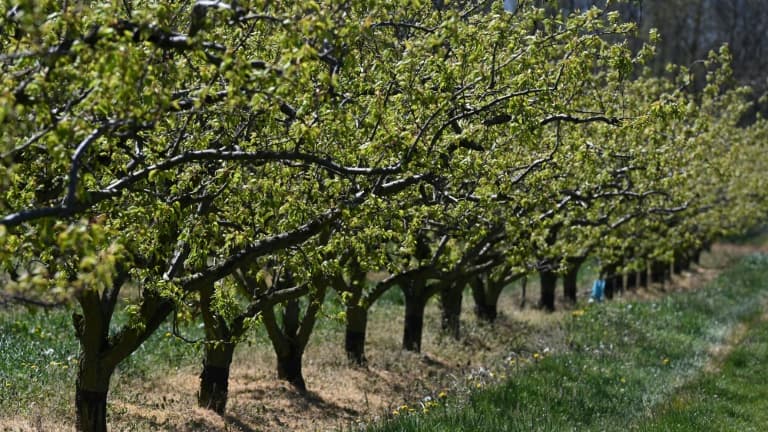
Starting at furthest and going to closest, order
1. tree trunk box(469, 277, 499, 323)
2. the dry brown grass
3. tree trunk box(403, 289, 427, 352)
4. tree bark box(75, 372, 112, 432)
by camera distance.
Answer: tree trunk box(469, 277, 499, 323), tree trunk box(403, 289, 427, 352), the dry brown grass, tree bark box(75, 372, 112, 432)

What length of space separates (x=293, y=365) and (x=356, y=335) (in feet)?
6.31

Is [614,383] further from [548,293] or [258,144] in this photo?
[548,293]

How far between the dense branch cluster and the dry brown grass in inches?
20.4

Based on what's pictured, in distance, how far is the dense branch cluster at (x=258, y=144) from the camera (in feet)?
17.4

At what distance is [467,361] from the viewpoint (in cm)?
1539

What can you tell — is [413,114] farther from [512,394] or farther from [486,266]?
[486,266]

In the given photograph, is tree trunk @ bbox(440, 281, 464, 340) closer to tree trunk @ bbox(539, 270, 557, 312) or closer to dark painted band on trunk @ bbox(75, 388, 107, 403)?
tree trunk @ bbox(539, 270, 557, 312)

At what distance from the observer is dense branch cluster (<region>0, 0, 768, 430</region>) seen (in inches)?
208

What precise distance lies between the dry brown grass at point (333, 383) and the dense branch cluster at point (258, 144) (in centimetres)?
52

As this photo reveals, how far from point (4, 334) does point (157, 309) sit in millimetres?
5972

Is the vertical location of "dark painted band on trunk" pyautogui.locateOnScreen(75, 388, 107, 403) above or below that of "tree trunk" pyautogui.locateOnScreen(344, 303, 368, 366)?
below

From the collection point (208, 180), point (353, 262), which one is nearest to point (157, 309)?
point (208, 180)

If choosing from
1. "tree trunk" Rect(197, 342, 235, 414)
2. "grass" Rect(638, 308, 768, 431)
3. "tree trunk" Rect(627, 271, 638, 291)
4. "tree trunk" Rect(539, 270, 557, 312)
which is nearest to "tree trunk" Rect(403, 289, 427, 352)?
"grass" Rect(638, 308, 768, 431)

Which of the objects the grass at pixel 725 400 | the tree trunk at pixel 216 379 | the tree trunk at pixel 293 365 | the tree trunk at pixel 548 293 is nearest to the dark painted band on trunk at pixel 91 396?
the tree trunk at pixel 216 379
